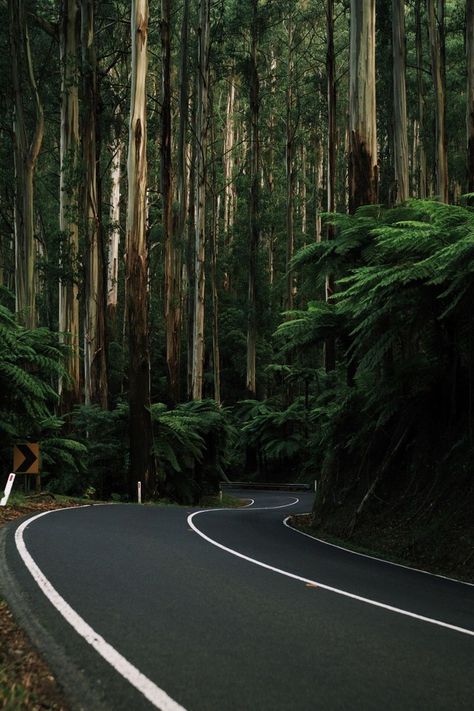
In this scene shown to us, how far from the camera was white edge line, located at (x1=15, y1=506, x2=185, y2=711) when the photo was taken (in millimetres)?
4301

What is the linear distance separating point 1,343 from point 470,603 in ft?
39.9

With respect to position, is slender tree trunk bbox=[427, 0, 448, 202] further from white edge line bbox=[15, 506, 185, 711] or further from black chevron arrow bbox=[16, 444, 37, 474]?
white edge line bbox=[15, 506, 185, 711]

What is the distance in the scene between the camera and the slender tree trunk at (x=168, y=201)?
2653 cm

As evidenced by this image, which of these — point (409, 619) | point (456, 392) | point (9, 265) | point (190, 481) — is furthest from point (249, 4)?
point (409, 619)

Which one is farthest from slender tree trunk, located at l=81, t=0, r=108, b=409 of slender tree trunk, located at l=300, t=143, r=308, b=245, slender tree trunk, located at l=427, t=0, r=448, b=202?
slender tree trunk, located at l=300, t=143, r=308, b=245

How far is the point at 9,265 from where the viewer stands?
166ft

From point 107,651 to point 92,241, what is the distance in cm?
2282

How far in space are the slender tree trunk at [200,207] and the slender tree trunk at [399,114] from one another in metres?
9.85

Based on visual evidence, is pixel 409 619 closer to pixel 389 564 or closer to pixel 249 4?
pixel 389 564

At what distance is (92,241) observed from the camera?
26766 mm

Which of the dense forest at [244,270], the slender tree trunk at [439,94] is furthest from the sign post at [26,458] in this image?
the slender tree trunk at [439,94]

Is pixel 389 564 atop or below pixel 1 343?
below

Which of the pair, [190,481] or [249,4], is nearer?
[190,481]

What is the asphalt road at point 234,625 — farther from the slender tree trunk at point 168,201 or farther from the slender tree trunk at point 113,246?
the slender tree trunk at point 113,246
